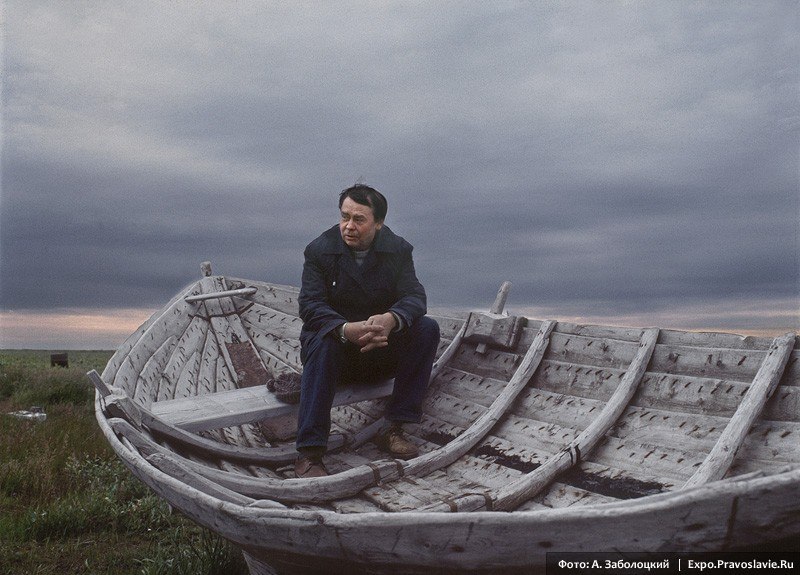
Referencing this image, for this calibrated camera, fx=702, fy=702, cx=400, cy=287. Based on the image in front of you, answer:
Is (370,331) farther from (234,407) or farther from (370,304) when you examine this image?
(234,407)

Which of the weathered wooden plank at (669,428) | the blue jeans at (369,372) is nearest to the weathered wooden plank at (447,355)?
the blue jeans at (369,372)

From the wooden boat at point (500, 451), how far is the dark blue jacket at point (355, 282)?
0.59m

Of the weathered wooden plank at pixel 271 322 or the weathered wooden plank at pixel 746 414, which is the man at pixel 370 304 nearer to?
the weathered wooden plank at pixel 271 322

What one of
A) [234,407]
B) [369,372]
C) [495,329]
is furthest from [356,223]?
[234,407]

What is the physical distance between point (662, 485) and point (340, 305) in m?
2.30

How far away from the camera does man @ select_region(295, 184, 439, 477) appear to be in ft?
14.7

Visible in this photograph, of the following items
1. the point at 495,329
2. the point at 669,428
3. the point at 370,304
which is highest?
the point at 370,304

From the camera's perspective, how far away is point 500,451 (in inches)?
166

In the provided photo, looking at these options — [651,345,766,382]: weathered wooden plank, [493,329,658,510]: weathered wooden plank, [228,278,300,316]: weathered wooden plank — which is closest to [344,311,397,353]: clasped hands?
[493,329,658,510]: weathered wooden plank

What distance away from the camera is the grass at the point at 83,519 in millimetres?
4195

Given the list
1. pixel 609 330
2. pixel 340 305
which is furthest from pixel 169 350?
pixel 609 330

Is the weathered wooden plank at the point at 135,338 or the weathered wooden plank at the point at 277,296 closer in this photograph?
the weathered wooden plank at the point at 135,338

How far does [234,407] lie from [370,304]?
1.13m

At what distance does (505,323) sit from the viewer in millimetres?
4914
